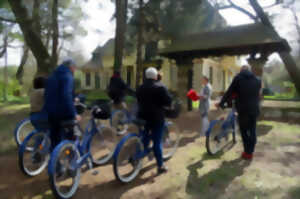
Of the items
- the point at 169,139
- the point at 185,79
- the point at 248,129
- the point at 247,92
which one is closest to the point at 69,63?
the point at 169,139

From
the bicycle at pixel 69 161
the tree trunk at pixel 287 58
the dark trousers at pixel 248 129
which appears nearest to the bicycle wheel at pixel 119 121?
the bicycle at pixel 69 161

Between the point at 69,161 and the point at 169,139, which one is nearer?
the point at 69,161

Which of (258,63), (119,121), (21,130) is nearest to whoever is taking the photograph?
(21,130)

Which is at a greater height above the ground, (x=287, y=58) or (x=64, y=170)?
(x=287, y=58)

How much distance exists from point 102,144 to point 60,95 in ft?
5.24

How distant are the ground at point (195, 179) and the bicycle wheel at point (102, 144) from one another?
0.26 meters

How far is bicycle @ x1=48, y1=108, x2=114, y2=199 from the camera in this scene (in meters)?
3.14

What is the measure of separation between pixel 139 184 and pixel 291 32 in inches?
1222

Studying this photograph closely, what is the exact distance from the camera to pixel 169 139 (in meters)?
5.20

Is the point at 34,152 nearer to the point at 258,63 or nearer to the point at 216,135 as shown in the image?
the point at 216,135

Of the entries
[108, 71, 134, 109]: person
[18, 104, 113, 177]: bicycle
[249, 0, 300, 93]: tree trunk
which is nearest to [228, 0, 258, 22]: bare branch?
[249, 0, 300, 93]: tree trunk

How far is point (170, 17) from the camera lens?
46.6 feet

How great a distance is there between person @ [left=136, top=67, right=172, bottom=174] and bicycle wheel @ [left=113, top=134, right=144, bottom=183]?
13.1 inches

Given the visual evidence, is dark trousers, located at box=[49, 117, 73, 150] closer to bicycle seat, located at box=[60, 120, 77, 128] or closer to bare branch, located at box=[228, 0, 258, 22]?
bicycle seat, located at box=[60, 120, 77, 128]
